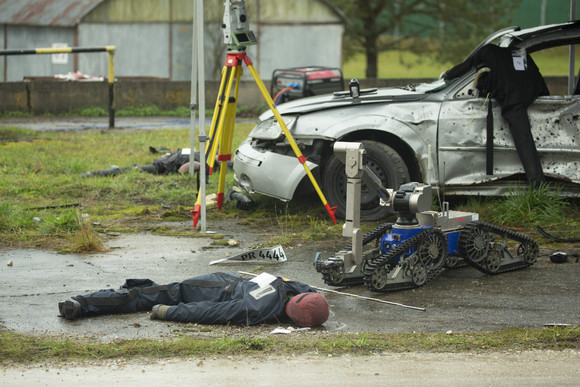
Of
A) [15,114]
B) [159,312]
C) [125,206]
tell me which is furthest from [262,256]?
[15,114]

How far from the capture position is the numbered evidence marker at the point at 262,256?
7570 mm

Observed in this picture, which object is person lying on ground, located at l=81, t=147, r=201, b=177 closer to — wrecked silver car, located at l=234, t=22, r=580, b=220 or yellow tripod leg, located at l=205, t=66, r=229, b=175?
wrecked silver car, located at l=234, t=22, r=580, b=220

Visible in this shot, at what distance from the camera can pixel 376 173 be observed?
9.04m

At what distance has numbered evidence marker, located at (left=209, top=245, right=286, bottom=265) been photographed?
7.57 meters

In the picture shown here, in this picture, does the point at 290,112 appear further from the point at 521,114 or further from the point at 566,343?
the point at 566,343

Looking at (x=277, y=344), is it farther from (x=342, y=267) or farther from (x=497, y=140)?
(x=497, y=140)

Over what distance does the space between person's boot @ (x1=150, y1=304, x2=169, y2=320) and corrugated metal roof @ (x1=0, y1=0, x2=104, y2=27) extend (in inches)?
999

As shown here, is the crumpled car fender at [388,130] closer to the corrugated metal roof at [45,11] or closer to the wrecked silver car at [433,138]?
the wrecked silver car at [433,138]

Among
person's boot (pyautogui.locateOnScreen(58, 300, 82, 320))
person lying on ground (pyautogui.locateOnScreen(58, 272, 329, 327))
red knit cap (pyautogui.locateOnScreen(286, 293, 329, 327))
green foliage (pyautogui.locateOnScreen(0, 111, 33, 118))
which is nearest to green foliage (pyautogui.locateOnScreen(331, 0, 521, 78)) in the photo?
green foliage (pyautogui.locateOnScreen(0, 111, 33, 118))

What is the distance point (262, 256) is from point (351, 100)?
243 centimetres

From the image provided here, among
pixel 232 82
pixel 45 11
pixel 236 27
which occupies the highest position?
pixel 45 11

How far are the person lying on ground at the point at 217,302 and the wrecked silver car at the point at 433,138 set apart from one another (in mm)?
3214

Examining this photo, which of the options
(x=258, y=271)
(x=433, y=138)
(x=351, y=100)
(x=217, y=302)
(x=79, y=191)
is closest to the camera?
(x=217, y=302)

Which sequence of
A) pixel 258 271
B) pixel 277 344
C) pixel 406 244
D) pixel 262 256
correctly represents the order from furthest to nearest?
1. pixel 262 256
2. pixel 258 271
3. pixel 406 244
4. pixel 277 344
